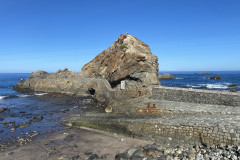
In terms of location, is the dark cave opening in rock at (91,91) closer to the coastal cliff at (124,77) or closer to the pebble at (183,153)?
the coastal cliff at (124,77)

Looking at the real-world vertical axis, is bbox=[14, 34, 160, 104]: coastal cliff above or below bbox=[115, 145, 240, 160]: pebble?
above

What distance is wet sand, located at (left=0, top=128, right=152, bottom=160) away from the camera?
11.9 m

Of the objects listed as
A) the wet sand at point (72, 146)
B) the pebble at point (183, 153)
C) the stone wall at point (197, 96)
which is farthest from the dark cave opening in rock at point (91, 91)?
the pebble at point (183, 153)

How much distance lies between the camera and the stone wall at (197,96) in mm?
15784

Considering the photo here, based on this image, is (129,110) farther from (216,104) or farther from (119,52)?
(119,52)

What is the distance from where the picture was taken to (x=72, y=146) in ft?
43.9

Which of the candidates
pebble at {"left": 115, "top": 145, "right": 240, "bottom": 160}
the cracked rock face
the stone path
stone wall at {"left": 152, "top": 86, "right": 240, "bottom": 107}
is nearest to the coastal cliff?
the cracked rock face

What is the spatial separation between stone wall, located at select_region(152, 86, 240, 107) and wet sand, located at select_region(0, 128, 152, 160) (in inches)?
327

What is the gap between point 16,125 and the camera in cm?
1905

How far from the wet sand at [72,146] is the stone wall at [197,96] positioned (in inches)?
327

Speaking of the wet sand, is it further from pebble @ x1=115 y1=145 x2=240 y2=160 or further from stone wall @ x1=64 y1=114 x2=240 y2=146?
pebble @ x1=115 y1=145 x2=240 y2=160

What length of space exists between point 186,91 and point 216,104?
10.9 feet

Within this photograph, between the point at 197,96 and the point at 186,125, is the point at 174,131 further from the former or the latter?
the point at 197,96

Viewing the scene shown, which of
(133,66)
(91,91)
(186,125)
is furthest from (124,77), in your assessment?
(186,125)
